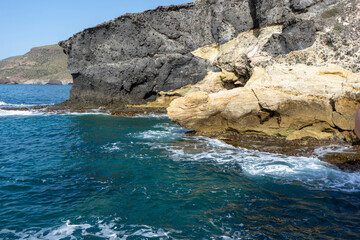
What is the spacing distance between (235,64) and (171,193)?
16.5m

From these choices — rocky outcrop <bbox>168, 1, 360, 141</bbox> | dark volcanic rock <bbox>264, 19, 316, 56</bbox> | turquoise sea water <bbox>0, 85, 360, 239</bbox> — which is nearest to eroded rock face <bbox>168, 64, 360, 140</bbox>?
rocky outcrop <bbox>168, 1, 360, 141</bbox>

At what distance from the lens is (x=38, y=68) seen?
164 meters

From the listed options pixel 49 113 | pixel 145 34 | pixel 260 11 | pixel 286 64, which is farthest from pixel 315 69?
pixel 49 113

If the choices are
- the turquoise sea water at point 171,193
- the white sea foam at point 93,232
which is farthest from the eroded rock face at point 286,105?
the white sea foam at point 93,232

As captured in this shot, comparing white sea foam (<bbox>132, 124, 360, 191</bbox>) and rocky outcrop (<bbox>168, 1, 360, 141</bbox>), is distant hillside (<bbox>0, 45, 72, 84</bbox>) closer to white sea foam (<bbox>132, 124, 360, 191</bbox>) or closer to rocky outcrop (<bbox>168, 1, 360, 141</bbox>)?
rocky outcrop (<bbox>168, 1, 360, 141</bbox>)

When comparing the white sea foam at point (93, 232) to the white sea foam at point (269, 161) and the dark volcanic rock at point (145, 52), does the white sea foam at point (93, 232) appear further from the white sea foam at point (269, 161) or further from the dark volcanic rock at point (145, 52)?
the dark volcanic rock at point (145, 52)

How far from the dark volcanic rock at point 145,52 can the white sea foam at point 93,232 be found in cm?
2733

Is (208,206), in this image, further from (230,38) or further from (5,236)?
(230,38)

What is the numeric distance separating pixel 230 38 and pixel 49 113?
20.9 meters

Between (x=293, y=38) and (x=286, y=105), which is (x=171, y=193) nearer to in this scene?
(x=286, y=105)

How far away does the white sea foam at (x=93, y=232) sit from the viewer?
7.09m

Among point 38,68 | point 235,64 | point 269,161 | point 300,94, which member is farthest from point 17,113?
point 38,68

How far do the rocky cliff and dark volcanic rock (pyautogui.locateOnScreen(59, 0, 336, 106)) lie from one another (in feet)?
0.38

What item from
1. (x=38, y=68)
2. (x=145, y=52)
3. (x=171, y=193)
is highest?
(x=38, y=68)
